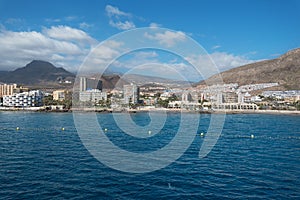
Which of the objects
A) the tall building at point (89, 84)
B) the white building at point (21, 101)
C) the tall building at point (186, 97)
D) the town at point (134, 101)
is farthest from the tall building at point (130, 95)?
the white building at point (21, 101)

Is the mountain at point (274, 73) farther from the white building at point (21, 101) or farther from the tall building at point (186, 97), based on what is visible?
the white building at point (21, 101)

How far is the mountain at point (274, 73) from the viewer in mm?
138250

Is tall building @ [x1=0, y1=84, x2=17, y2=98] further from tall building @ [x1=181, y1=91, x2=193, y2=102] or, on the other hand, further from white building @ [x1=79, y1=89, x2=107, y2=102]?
tall building @ [x1=181, y1=91, x2=193, y2=102]

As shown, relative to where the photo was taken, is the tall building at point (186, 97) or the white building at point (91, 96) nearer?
the white building at point (91, 96)

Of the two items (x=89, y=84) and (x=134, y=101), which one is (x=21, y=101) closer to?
(x=134, y=101)

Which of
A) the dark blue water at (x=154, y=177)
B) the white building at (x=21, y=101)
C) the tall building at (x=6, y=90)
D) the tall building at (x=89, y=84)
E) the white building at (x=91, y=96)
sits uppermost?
the tall building at (x=89, y=84)

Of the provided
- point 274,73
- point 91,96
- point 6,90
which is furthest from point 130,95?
point 274,73

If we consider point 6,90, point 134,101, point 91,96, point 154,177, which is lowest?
point 154,177

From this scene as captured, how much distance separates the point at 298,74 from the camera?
13838 cm

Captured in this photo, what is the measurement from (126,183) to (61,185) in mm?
2607

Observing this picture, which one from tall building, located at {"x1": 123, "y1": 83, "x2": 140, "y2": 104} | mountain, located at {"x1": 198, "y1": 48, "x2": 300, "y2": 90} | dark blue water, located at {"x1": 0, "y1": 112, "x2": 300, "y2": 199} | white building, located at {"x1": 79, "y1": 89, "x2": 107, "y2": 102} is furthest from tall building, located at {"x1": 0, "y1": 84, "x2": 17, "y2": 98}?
dark blue water, located at {"x1": 0, "y1": 112, "x2": 300, "y2": 199}

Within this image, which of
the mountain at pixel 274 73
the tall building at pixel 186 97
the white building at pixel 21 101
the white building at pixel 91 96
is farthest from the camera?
the mountain at pixel 274 73

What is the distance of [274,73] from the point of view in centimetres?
15800

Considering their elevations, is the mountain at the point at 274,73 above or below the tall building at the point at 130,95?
above
